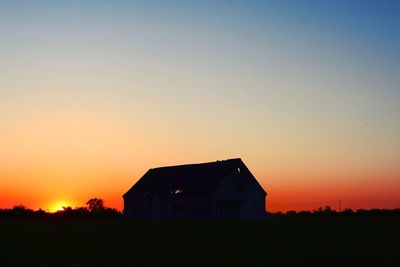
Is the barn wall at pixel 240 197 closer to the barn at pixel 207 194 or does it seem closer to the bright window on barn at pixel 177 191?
the barn at pixel 207 194

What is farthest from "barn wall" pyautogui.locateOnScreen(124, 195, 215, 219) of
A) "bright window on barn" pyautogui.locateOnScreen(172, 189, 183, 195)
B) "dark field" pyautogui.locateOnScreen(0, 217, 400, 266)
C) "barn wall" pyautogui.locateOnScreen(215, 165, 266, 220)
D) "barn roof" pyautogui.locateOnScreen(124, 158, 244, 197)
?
"dark field" pyautogui.locateOnScreen(0, 217, 400, 266)

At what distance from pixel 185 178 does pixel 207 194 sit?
6713 mm

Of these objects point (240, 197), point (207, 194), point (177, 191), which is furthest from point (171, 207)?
point (240, 197)

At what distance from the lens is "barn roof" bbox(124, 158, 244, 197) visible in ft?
233

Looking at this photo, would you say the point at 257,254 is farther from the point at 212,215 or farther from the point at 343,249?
the point at 212,215

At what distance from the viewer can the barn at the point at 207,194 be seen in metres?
69.5

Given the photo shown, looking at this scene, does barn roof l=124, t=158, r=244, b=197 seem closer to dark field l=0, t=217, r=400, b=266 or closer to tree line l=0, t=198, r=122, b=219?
tree line l=0, t=198, r=122, b=219

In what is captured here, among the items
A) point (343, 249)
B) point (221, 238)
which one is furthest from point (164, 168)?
point (343, 249)

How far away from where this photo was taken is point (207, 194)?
69188mm

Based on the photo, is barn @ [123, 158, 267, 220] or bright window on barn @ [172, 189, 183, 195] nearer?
barn @ [123, 158, 267, 220]

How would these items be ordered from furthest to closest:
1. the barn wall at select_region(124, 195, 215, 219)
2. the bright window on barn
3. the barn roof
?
the bright window on barn < the barn roof < the barn wall at select_region(124, 195, 215, 219)

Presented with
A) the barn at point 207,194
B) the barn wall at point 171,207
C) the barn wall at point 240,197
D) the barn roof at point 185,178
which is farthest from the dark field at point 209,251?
the barn roof at point 185,178

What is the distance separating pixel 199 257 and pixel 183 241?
815 cm

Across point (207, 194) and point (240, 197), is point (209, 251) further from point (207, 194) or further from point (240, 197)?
point (240, 197)
